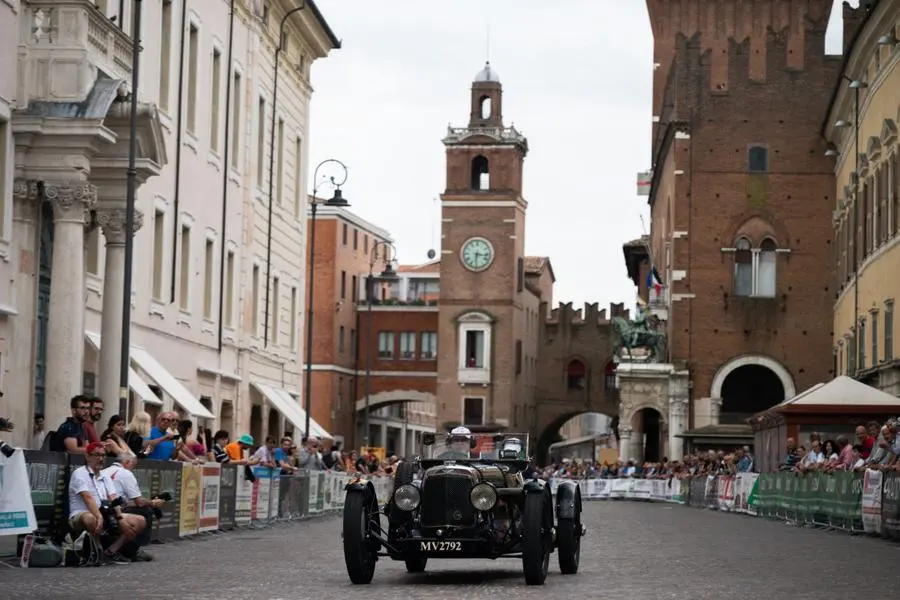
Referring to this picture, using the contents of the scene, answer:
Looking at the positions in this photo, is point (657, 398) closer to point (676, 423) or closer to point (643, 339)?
point (676, 423)

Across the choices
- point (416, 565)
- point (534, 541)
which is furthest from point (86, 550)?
point (534, 541)

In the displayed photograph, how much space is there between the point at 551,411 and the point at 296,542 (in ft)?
305

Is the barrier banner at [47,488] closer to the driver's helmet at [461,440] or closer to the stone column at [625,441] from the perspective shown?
the driver's helmet at [461,440]

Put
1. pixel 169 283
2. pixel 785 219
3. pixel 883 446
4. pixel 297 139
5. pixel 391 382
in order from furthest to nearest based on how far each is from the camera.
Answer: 1. pixel 391 382
2. pixel 785 219
3. pixel 297 139
4. pixel 169 283
5. pixel 883 446

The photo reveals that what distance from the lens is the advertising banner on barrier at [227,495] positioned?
28.8m

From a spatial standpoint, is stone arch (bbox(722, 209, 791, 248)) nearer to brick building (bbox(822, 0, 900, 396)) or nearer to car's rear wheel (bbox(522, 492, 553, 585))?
brick building (bbox(822, 0, 900, 396))

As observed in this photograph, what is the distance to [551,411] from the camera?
119m

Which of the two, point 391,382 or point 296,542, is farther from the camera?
point 391,382

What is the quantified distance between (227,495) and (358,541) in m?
12.4

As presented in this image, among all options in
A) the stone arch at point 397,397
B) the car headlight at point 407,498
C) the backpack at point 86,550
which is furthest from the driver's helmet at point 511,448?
the stone arch at point 397,397

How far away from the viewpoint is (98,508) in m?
19.7

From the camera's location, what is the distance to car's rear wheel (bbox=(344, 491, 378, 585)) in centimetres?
1714

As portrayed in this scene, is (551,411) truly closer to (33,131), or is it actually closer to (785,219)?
(785,219)

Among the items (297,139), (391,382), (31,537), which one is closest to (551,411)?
(391,382)
